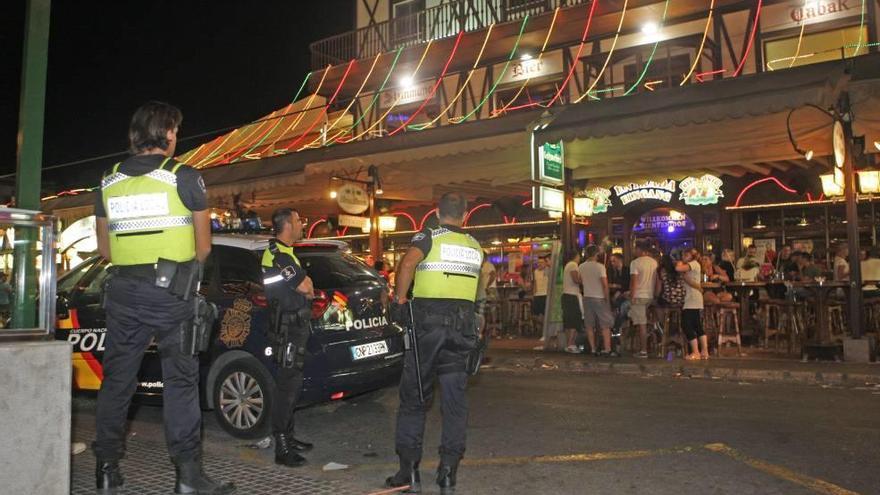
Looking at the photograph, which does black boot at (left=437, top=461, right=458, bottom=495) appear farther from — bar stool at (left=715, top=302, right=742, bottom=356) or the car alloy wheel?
bar stool at (left=715, top=302, right=742, bottom=356)

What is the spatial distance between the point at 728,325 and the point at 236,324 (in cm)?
916

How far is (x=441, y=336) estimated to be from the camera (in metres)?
4.55

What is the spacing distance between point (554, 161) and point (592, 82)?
229 inches

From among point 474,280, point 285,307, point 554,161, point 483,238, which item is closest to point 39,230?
point 285,307

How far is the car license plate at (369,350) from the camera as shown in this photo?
634 cm

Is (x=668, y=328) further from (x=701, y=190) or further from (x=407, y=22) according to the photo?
(x=407, y=22)

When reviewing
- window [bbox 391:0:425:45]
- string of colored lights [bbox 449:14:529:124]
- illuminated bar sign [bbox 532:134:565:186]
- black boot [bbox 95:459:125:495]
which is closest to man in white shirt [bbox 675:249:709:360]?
illuminated bar sign [bbox 532:134:565:186]

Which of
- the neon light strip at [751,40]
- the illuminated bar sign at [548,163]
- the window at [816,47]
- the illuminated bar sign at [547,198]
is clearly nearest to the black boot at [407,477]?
the illuminated bar sign at [548,163]

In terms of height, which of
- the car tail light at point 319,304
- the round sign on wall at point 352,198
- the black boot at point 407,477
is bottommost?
the black boot at point 407,477

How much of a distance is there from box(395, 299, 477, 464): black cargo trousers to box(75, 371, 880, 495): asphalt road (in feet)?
1.09

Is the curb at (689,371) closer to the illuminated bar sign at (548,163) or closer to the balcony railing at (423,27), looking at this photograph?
the illuminated bar sign at (548,163)

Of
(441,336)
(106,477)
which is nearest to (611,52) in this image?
(441,336)

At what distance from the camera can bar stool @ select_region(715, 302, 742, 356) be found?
12.1m

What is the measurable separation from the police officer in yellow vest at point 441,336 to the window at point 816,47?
12.9 meters
